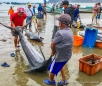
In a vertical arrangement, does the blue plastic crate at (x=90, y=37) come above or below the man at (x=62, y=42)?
below

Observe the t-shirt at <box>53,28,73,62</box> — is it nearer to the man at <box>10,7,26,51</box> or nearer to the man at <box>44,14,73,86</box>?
the man at <box>44,14,73,86</box>

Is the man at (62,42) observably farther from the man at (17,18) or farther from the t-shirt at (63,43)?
the man at (17,18)

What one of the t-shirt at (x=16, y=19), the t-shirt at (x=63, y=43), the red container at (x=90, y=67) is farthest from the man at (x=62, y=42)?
the t-shirt at (x=16, y=19)

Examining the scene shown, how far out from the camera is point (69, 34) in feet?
13.6

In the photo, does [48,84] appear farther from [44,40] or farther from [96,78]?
[44,40]

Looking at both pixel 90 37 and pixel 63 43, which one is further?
pixel 90 37

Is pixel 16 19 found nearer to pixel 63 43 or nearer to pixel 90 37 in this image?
pixel 90 37

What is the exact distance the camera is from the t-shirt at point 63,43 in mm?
4050

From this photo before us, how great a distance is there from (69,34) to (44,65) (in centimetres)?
143

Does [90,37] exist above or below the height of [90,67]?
above

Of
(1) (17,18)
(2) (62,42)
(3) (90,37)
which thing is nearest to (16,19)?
(1) (17,18)

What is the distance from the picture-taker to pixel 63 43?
414 centimetres

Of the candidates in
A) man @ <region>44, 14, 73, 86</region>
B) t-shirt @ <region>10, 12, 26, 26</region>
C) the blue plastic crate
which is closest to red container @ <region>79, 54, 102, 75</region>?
man @ <region>44, 14, 73, 86</region>

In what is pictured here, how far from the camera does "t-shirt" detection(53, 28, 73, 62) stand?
4050 mm
